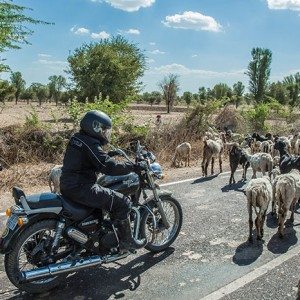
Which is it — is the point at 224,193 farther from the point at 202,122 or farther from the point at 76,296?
the point at 202,122

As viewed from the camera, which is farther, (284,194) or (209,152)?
(209,152)

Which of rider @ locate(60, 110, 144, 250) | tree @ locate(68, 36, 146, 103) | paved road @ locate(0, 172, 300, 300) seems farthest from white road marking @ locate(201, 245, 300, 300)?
tree @ locate(68, 36, 146, 103)

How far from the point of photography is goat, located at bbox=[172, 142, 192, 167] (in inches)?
575

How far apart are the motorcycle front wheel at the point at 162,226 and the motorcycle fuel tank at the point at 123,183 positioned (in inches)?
18.7

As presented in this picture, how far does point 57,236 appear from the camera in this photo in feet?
15.7

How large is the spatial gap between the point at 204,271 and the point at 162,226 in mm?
906

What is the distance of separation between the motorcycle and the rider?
0.19 m

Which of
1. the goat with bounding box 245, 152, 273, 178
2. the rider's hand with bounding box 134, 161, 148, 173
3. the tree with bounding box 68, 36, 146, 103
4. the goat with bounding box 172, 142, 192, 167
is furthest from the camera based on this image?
the tree with bounding box 68, 36, 146, 103

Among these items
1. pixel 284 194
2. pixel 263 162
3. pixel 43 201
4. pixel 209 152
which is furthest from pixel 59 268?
pixel 209 152

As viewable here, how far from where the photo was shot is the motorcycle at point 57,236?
4.59 m

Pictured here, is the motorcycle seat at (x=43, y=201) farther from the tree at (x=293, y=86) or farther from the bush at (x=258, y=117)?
the tree at (x=293, y=86)

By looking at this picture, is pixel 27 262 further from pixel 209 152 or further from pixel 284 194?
pixel 209 152

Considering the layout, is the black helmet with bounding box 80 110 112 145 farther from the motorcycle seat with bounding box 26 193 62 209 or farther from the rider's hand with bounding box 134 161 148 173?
the motorcycle seat with bounding box 26 193 62 209

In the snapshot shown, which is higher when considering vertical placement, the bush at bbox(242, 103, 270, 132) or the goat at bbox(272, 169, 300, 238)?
the bush at bbox(242, 103, 270, 132)
